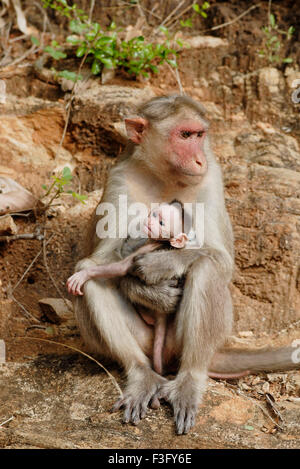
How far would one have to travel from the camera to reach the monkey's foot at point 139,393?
3.88 metres

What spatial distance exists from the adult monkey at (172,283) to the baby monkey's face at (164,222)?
0.17 metres

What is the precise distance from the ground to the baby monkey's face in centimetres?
111

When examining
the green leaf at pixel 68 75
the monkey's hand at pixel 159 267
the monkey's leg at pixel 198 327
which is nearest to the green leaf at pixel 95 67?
the green leaf at pixel 68 75

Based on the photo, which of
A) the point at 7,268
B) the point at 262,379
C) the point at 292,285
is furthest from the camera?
Result: the point at 7,268

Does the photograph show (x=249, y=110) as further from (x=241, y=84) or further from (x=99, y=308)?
→ (x=99, y=308)

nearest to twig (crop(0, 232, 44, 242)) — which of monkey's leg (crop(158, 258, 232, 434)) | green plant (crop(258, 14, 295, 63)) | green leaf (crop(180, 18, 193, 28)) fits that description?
monkey's leg (crop(158, 258, 232, 434))

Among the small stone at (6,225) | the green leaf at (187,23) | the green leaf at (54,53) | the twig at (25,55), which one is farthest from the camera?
the twig at (25,55)

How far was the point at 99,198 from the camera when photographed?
20.8 ft

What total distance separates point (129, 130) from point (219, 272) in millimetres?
1320

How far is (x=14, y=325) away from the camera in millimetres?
5586

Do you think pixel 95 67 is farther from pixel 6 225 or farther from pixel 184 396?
pixel 184 396

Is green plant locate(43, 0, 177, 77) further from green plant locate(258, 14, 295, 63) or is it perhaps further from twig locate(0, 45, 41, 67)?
green plant locate(258, 14, 295, 63)

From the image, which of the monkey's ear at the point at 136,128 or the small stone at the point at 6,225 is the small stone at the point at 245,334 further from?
the small stone at the point at 6,225
